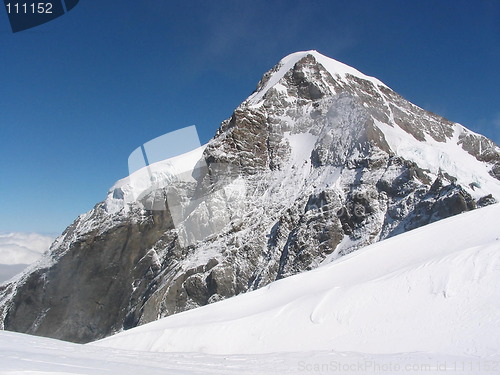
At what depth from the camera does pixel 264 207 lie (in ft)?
185

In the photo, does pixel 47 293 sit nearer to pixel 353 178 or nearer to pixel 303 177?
pixel 303 177

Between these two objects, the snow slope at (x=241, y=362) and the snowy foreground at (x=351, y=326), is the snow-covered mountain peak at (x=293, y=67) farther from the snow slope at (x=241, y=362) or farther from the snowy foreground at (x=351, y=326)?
the snow slope at (x=241, y=362)

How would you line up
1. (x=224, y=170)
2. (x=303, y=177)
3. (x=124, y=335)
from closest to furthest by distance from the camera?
(x=124, y=335) → (x=303, y=177) → (x=224, y=170)

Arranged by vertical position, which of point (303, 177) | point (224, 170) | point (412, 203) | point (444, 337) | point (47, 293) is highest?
point (224, 170)

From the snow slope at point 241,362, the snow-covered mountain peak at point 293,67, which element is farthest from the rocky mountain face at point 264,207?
the snow slope at point 241,362

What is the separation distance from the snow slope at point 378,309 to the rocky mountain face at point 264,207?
103 feet

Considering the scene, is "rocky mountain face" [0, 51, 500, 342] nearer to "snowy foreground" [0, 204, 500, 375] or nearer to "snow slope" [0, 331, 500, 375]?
"snowy foreground" [0, 204, 500, 375]

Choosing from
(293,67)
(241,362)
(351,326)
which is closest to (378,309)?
(351,326)

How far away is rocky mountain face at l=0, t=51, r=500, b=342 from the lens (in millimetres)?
45875

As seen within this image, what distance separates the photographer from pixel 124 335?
976 cm

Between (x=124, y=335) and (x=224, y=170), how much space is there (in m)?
52.5

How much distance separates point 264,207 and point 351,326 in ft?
160

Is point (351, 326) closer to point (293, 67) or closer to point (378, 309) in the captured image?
point (378, 309)

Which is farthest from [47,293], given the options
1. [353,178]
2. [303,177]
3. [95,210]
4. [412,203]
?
[412,203]
